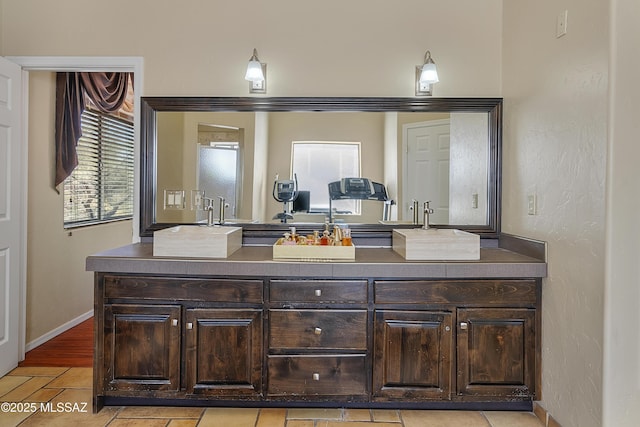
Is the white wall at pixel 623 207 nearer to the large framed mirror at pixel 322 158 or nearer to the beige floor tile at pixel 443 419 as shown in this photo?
the beige floor tile at pixel 443 419

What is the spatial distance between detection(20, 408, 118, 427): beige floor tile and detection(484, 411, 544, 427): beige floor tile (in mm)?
2017

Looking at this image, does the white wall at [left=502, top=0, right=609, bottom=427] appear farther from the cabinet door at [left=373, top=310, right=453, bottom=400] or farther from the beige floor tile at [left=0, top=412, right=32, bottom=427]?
the beige floor tile at [left=0, top=412, right=32, bottom=427]

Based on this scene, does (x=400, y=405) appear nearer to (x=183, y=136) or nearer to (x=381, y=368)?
(x=381, y=368)

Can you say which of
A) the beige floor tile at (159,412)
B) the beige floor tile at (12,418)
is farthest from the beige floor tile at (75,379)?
the beige floor tile at (159,412)

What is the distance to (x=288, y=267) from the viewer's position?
203cm

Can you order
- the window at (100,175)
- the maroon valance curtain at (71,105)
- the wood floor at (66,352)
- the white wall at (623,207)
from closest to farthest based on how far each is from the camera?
the white wall at (623,207)
the wood floor at (66,352)
the maroon valance curtain at (71,105)
the window at (100,175)

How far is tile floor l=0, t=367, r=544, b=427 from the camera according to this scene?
206 cm

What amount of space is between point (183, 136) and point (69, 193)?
161cm

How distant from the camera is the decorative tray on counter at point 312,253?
211cm

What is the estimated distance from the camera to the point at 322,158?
104 inches

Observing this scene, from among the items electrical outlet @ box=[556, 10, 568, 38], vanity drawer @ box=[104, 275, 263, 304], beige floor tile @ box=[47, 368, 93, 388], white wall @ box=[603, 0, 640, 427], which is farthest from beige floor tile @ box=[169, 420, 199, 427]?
electrical outlet @ box=[556, 10, 568, 38]

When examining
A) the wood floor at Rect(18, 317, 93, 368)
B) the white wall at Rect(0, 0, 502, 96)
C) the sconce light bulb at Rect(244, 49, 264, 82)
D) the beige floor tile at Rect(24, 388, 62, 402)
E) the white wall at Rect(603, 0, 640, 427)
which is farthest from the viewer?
the wood floor at Rect(18, 317, 93, 368)

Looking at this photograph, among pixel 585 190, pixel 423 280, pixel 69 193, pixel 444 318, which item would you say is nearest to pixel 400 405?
pixel 444 318

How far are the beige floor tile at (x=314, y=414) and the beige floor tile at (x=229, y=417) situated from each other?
20 centimetres
